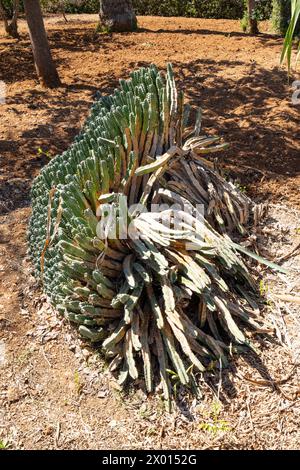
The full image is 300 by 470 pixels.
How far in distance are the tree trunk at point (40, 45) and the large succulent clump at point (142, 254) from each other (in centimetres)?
334

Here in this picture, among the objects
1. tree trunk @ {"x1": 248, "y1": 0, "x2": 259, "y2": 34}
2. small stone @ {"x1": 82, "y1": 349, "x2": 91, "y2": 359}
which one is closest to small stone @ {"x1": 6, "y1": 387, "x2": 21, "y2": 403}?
small stone @ {"x1": 82, "y1": 349, "x2": 91, "y2": 359}

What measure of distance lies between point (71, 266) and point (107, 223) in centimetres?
30

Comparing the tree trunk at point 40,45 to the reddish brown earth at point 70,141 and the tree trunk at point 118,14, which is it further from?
the tree trunk at point 118,14

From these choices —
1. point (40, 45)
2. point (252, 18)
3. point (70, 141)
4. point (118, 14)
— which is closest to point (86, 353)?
point (70, 141)

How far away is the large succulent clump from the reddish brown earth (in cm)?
21

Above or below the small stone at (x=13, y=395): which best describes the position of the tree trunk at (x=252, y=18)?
above

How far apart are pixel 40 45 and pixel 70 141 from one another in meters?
1.70

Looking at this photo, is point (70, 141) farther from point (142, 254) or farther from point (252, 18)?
point (252, 18)

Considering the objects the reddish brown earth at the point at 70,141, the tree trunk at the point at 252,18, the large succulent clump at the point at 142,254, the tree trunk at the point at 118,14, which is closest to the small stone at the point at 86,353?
the reddish brown earth at the point at 70,141

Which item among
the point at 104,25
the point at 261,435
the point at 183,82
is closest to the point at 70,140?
the point at 183,82

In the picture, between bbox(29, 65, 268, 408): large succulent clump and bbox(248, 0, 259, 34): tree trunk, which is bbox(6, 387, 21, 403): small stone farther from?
bbox(248, 0, 259, 34): tree trunk

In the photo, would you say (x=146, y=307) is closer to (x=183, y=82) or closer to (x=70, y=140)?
(x=70, y=140)

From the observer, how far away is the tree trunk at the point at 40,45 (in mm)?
5895

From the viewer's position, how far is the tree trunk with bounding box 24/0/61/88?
5895 mm
